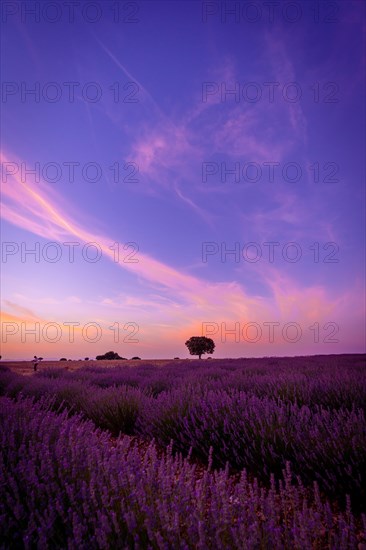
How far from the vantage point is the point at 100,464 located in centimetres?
193

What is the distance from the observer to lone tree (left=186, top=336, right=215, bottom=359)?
43.7 metres

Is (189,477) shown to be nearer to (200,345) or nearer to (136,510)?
(136,510)

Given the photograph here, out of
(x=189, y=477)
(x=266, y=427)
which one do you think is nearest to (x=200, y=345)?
(x=266, y=427)

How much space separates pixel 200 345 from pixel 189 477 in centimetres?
4261

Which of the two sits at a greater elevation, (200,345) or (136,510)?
(136,510)

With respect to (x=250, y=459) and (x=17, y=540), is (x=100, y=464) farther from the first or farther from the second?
(x=250, y=459)

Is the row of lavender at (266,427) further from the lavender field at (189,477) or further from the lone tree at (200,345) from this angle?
the lone tree at (200,345)

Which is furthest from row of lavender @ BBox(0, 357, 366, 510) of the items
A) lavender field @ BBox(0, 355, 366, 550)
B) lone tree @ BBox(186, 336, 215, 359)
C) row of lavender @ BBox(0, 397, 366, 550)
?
lone tree @ BBox(186, 336, 215, 359)

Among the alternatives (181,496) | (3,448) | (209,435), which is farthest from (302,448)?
(3,448)

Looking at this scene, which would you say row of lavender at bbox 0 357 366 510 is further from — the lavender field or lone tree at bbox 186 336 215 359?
lone tree at bbox 186 336 215 359

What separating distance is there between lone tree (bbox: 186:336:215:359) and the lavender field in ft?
129

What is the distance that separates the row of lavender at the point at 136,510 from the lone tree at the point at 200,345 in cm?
4201

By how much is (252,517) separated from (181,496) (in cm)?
31

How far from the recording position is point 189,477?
1692 millimetres
